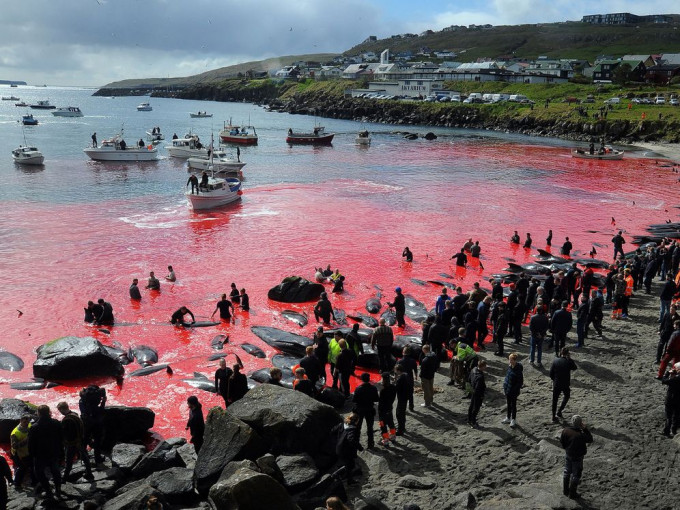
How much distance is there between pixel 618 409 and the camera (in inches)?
520

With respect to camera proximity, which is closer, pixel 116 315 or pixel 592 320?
pixel 592 320

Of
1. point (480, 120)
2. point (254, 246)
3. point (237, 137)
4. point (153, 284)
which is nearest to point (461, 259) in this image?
point (254, 246)

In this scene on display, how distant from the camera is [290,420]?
11.6m

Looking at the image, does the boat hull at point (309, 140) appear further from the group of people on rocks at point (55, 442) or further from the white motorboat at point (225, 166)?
the group of people on rocks at point (55, 442)

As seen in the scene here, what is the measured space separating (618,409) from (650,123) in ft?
327

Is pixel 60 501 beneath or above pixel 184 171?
beneath

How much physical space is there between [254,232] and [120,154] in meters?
43.3

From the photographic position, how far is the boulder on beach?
926 cm

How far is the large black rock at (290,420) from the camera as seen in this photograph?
1150cm

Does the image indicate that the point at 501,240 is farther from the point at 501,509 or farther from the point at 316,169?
the point at 316,169

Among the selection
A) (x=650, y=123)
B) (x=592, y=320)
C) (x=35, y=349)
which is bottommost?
(x=35, y=349)

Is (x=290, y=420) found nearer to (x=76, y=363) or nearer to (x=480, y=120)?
(x=76, y=363)

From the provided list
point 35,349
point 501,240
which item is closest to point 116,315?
point 35,349

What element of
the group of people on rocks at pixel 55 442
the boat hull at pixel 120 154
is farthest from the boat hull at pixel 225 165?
the group of people on rocks at pixel 55 442
